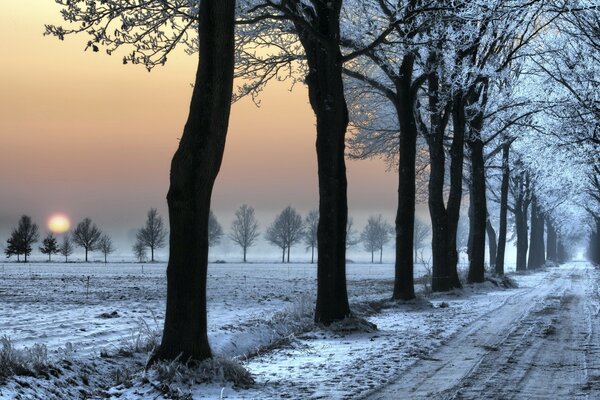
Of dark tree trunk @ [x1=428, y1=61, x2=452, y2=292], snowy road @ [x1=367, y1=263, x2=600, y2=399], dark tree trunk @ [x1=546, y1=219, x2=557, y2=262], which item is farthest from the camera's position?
dark tree trunk @ [x1=546, y1=219, x2=557, y2=262]

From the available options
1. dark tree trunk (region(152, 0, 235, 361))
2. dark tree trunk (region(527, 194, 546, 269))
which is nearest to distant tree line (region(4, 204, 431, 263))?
dark tree trunk (region(527, 194, 546, 269))

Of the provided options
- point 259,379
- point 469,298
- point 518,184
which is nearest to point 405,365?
point 259,379

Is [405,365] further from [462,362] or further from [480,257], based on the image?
[480,257]

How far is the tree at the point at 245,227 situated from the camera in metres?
122

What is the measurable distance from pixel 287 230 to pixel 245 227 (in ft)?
38.1

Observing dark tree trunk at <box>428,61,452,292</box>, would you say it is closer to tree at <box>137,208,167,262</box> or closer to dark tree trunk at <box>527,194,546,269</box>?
dark tree trunk at <box>527,194,546,269</box>

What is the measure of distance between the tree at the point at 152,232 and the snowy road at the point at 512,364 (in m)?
90.2

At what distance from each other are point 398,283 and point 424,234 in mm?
133152

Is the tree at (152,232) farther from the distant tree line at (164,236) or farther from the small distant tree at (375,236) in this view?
the small distant tree at (375,236)

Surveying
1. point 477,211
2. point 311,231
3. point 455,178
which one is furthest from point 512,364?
point 311,231

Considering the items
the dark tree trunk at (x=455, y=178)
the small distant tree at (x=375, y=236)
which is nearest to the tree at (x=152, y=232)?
the small distant tree at (x=375, y=236)

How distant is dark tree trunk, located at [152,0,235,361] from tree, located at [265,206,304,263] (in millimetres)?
105925

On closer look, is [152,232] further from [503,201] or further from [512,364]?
[512,364]

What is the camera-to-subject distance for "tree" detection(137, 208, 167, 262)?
10306 centimetres
